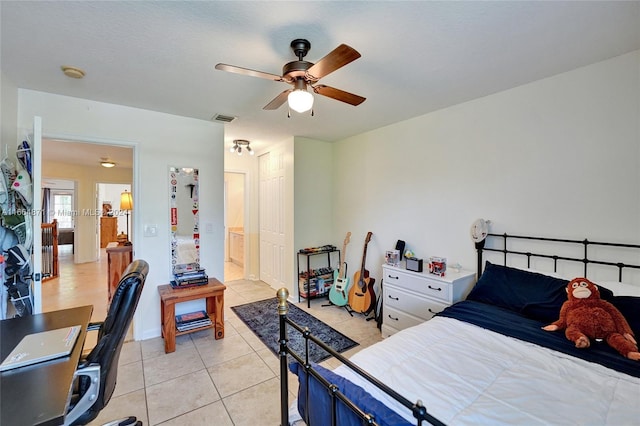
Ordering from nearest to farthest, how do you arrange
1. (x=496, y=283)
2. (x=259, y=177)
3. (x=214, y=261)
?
(x=496, y=283) < (x=214, y=261) < (x=259, y=177)

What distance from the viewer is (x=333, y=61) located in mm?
1496

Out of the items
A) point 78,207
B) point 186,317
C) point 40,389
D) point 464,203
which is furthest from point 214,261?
point 78,207

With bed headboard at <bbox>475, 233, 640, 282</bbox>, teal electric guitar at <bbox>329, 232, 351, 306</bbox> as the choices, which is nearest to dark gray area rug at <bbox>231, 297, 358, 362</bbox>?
teal electric guitar at <bbox>329, 232, 351, 306</bbox>

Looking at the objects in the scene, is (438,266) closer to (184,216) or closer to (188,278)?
(188,278)

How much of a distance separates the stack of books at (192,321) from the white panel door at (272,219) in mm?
1596

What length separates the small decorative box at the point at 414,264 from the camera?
2.87 metres

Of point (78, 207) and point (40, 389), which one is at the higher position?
point (78, 207)

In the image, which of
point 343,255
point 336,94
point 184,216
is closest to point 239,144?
point 184,216

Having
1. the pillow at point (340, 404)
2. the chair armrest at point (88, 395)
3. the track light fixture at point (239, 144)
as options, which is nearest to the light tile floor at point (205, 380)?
the chair armrest at point (88, 395)

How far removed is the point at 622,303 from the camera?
172 centimetres

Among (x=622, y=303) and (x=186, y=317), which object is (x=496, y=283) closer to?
(x=622, y=303)

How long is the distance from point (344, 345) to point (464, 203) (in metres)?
1.98

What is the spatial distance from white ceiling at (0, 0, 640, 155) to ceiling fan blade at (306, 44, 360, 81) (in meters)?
0.26

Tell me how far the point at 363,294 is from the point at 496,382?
2342 mm
